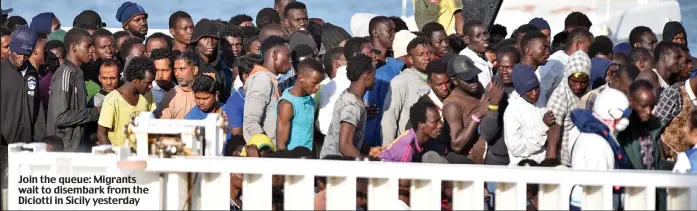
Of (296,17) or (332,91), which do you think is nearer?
(332,91)

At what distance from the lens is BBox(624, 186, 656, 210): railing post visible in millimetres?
5793

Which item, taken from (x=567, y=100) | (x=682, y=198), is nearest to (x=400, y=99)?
(x=567, y=100)

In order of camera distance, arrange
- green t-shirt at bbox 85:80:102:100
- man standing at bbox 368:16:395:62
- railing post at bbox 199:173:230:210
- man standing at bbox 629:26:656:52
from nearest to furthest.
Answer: railing post at bbox 199:173:230:210
green t-shirt at bbox 85:80:102:100
man standing at bbox 368:16:395:62
man standing at bbox 629:26:656:52

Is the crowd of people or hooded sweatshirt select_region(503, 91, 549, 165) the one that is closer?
the crowd of people

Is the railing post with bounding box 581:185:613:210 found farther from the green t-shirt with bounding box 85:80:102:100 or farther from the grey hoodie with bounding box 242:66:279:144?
the green t-shirt with bounding box 85:80:102:100

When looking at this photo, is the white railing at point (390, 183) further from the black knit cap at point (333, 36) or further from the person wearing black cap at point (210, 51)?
the black knit cap at point (333, 36)

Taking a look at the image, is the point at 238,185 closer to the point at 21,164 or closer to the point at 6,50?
the point at 21,164

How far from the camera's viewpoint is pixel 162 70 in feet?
31.5

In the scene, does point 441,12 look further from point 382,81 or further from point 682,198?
point 682,198

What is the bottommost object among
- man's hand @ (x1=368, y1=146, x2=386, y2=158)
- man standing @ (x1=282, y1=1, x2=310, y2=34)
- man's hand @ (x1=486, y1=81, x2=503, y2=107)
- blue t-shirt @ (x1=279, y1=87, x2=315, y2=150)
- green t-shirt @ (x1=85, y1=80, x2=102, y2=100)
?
man's hand @ (x1=368, y1=146, x2=386, y2=158)

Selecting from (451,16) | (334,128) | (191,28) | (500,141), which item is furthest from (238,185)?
(451,16)

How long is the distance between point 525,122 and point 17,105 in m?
3.24

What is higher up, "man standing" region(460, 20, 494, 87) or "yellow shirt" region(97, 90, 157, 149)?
"man standing" region(460, 20, 494, 87)

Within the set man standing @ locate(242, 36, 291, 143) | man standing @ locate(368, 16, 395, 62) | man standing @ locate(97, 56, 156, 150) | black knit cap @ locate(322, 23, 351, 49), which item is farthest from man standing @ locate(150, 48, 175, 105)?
man standing @ locate(368, 16, 395, 62)
